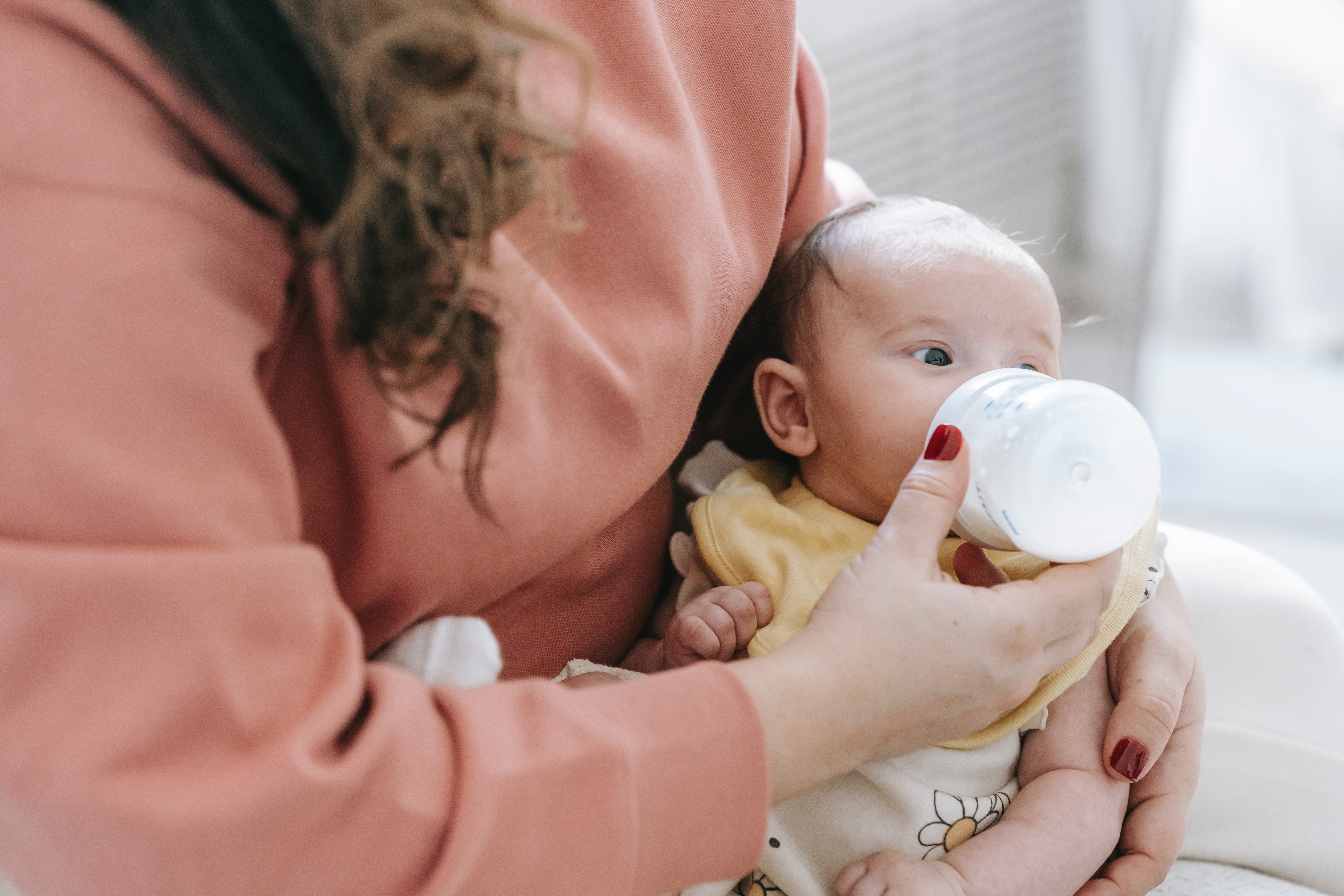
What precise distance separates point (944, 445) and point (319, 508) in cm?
40

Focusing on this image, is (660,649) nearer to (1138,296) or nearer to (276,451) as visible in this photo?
(276,451)

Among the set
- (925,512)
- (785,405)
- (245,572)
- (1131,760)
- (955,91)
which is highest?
(245,572)

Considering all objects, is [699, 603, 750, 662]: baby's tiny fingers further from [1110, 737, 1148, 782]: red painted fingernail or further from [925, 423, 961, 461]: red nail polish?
[1110, 737, 1148, 782]: red painted fingernail

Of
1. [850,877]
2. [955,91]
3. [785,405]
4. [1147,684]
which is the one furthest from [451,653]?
[955,91]

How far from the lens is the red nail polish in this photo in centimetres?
70

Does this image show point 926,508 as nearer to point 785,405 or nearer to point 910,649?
point 910,649

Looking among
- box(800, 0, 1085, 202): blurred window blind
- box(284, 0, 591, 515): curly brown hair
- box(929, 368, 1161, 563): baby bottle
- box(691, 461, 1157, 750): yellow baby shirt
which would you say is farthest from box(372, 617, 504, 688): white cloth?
box(800, 0, 1085, 202): blurred window blind

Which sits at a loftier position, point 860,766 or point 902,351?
point 902,351

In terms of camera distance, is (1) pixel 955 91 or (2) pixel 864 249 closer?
(2) pixel 864 249

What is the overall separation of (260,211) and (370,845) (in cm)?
31

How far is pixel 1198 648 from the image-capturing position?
0.97 meters

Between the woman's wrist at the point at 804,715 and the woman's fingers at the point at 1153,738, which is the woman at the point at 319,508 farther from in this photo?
the woman's fingers at the point at 1153,738

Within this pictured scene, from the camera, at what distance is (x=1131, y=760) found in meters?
0.77

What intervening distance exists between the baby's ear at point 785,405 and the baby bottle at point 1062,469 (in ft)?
0.74
